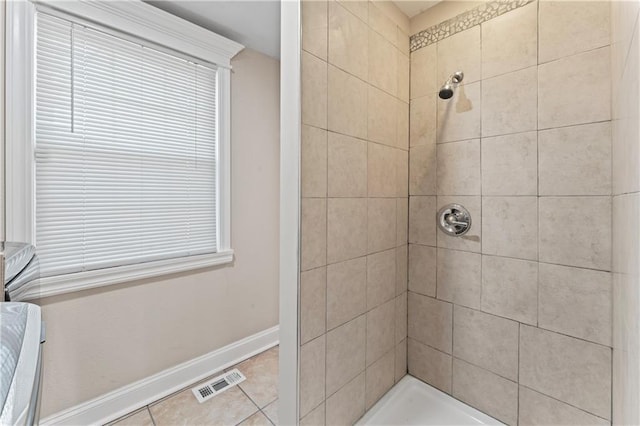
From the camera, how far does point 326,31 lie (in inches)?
43.0

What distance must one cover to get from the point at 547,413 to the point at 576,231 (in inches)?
31.7

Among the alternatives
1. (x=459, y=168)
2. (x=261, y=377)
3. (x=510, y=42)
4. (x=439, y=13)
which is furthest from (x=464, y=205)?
(x=261, y=377)

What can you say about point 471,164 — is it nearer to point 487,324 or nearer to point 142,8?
point 487,324

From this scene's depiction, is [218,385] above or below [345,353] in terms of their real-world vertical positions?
below

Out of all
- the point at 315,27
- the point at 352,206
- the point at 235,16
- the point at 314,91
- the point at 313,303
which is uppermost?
the point at 235,16

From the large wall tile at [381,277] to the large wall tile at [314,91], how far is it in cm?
70

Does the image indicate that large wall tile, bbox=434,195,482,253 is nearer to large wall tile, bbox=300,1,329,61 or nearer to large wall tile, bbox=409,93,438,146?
large wall tile, bbox=409,93,438,146

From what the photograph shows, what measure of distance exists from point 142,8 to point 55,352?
1.92 metres

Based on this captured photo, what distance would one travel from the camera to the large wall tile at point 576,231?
1025 mm

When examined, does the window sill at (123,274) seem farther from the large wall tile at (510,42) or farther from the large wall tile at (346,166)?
the large wall tile at (510,42)

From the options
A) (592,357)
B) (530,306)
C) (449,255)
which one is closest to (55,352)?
(449,255)

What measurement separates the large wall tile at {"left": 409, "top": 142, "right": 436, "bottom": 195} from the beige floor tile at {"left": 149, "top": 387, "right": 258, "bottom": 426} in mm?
1600

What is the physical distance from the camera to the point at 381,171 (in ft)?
4.53

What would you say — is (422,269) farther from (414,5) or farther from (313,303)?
(414,5)
